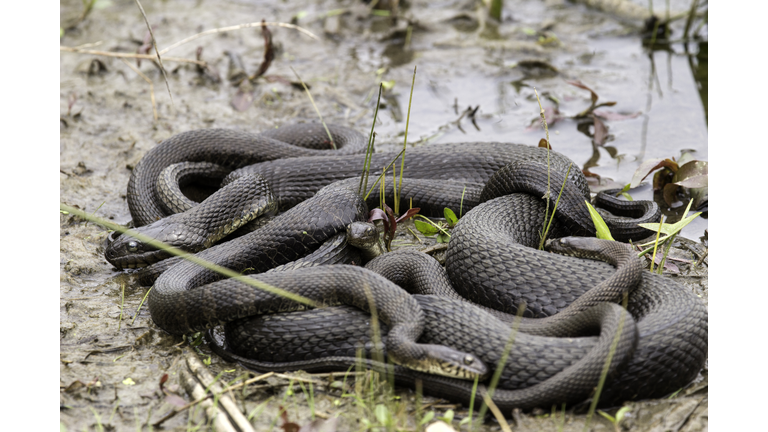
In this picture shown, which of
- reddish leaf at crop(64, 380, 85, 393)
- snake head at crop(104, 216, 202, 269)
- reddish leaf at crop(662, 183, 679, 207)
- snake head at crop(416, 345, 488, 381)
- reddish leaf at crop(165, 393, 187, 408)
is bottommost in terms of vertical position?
reddish leaf at crop(64, 380, 85, 393)

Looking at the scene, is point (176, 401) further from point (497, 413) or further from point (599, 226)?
point (599, 226)


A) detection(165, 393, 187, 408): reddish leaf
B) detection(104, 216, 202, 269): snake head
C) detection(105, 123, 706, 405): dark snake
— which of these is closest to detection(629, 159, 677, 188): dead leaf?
detection(105, 123, 706, 405): dark snake

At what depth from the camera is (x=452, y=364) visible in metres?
3.55

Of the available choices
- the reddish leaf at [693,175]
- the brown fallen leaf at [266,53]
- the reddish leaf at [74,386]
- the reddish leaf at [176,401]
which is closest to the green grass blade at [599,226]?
the reddish leaf at [693,175]

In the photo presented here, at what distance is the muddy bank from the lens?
149 inches

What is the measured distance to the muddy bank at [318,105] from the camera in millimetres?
3789

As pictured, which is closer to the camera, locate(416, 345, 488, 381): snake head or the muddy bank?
locate(416, 345, 488, 381): snake head

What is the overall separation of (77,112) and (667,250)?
7.05 m

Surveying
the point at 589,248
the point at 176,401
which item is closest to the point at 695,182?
the point at 589,248

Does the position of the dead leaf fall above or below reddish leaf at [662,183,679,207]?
above

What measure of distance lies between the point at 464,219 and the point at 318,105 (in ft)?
13.5

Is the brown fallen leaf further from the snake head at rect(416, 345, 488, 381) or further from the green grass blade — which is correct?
the snake head at rect(416, 345, 488, 381)

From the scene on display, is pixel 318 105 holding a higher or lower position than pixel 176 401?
higher

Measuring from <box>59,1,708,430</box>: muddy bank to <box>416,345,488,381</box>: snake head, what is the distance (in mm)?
220
